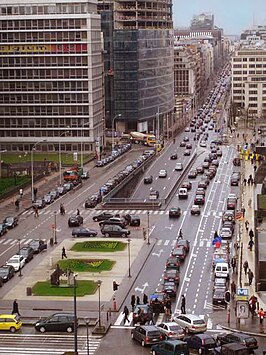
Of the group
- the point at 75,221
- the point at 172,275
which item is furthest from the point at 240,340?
the point at 75,221

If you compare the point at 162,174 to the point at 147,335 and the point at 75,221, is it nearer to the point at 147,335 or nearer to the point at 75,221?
the point at 75,221

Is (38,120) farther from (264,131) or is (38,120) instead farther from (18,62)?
(264,131)

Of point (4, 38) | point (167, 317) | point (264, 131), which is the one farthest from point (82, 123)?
point (167, 317)

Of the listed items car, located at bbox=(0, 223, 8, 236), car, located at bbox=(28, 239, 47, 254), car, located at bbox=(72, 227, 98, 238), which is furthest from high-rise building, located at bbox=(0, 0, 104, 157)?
car, located at bbox=(28, 239, 47, 254)

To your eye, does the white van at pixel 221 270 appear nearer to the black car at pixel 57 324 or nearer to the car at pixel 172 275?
the car at pixel 172 275

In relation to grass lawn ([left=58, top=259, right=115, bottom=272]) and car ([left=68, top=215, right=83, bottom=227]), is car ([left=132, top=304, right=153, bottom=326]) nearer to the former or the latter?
grass lawn ([left=58, top=259, right=115, bottom=272])
